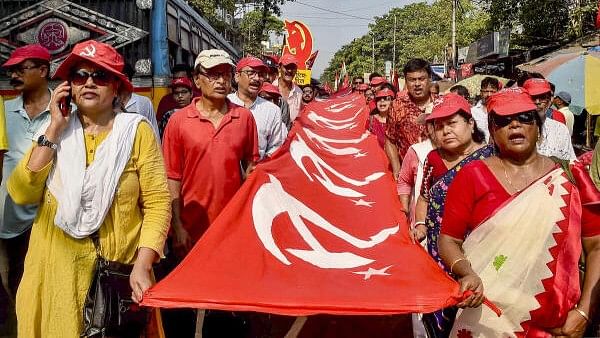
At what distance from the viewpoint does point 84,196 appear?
239 cm

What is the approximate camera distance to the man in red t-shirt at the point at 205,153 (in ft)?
12.4

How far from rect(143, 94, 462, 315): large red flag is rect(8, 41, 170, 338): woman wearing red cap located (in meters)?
0.27

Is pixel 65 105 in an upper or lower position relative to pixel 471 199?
upper

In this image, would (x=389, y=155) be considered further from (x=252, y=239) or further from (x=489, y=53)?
(x=489, y=53)

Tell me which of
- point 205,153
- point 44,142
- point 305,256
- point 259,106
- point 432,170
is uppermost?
point 259,106

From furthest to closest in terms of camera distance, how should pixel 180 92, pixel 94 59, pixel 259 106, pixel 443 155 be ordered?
pixel 180 92 → pixel 259 106 → pixel 443 155 → pixel 94 59

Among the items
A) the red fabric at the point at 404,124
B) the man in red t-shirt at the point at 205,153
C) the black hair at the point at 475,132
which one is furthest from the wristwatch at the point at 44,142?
Answer: the red fabric at the point at 404,124

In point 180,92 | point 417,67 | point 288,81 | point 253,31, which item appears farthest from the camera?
point 253,31

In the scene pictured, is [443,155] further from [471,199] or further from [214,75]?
[214,75]

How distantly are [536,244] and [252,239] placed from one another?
1.60 meters

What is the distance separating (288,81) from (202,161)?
13.7 feet

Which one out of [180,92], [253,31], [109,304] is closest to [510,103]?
[109,304]

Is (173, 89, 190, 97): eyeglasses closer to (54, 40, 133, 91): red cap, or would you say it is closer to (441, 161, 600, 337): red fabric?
Answer: (54, 40, 133, 91): red cap

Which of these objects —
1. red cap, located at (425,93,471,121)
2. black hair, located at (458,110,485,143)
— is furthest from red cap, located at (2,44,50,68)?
black hair, located at (458,110,485,143)
